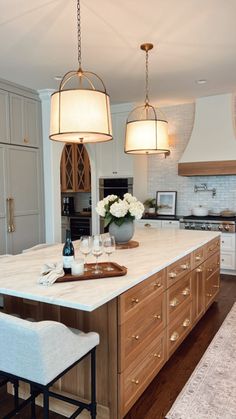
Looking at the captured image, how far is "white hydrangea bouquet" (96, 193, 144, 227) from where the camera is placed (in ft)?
9.38

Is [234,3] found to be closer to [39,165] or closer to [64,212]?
[39,165]

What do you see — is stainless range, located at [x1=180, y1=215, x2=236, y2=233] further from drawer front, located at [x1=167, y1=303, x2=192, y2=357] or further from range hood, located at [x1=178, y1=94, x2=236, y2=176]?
drawer front, located at [x1=167, y1=303, x2=192, y2=357]

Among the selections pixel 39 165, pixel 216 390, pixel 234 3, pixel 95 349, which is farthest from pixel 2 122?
pixel 216 390

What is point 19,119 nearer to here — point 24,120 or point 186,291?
point 24,120

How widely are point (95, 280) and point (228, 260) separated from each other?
3692 millimetres

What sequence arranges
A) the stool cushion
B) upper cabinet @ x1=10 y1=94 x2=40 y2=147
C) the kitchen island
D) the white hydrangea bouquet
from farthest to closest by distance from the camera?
upper cabinet @ x1=10 y1=94 x2=40 y2=147 → the white hydrangea bouquet → the kitchen island → the stool cushion

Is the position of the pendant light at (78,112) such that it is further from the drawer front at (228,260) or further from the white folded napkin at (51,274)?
the drawer front at (228,260)

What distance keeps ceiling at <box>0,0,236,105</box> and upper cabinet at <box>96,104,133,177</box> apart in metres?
1.13

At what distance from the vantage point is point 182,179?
6.09 meters

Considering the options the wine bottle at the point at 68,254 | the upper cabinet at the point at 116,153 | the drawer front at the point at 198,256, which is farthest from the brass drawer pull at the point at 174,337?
the upper cabinet at the point at 116,153

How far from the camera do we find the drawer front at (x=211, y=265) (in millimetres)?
3473

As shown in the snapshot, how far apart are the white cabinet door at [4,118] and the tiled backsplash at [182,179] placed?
2.81 m

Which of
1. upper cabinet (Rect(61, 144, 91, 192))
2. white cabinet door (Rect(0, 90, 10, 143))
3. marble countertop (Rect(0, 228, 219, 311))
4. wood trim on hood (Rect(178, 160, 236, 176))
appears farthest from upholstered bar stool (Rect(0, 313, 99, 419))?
upper cabinet (Rect(61, 144, 91, 192))

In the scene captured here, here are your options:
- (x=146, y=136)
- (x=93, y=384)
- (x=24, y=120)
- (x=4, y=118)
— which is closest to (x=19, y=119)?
(x=24, y=120)
